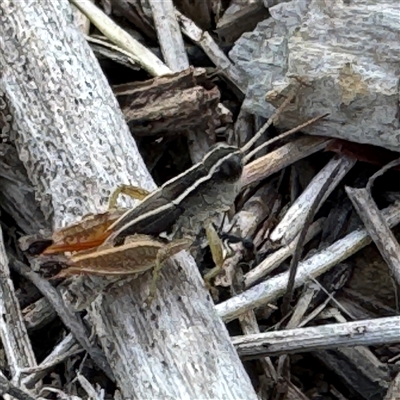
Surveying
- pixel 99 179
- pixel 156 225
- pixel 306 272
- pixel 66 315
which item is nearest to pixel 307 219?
pixel 306 272

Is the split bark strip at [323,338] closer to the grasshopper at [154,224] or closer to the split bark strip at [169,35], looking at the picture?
the grasshopper at [154,224]

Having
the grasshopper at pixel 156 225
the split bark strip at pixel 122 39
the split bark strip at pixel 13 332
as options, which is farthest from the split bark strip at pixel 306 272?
the split bark strip at pixel 122 39

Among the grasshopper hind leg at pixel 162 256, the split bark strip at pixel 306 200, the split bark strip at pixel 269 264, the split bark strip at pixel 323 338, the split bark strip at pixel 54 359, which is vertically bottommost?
the split bark strip at pixel 323 338

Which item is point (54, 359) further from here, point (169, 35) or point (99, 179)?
point (169, 35)

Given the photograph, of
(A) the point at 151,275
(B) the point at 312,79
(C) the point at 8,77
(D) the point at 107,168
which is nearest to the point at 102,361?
(A) the point at 151,275

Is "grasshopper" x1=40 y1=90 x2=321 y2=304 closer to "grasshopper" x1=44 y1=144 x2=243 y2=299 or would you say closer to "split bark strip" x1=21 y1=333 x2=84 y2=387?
"grasshopper" x1=44 y1=144 x2=243 y2=299

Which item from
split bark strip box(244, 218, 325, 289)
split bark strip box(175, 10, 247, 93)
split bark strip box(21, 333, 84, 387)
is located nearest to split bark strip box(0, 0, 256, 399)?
split bark strip box(21, 333, 84, 387)
